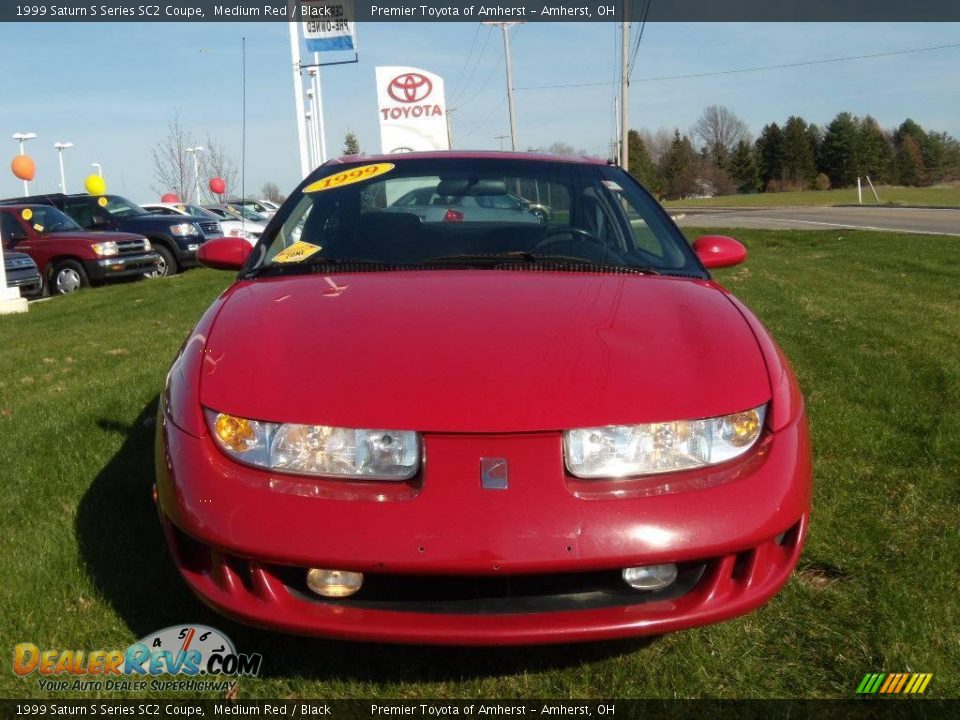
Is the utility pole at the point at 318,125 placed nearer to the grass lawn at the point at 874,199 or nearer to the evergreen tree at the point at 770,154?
the grass lawn at the point at 874,199

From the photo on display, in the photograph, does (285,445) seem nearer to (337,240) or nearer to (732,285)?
(337,240)

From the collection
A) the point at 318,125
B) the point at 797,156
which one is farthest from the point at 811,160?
the point at 318,125

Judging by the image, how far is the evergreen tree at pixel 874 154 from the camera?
8569cm

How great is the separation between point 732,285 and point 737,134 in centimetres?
9593

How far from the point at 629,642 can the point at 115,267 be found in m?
12.6

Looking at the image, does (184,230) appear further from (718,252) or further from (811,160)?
(811,160)

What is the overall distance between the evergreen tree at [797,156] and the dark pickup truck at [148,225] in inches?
3212

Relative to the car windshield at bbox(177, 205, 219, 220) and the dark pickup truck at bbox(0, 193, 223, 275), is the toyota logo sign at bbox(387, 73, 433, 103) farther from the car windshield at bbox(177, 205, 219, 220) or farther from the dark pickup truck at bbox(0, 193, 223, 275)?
the car windshield at bbox(177, 205, 219, 220)

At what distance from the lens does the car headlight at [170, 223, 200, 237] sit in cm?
1545

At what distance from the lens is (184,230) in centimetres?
1566

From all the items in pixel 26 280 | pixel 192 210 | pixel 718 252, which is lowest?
pixel 26 280

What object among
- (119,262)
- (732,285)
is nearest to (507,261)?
(732,285)

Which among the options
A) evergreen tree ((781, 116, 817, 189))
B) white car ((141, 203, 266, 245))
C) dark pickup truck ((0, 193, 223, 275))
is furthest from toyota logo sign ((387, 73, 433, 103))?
evergreen tree ((781, 116, 817, 189))

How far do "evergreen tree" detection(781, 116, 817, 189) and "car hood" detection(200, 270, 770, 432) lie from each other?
91.4m
